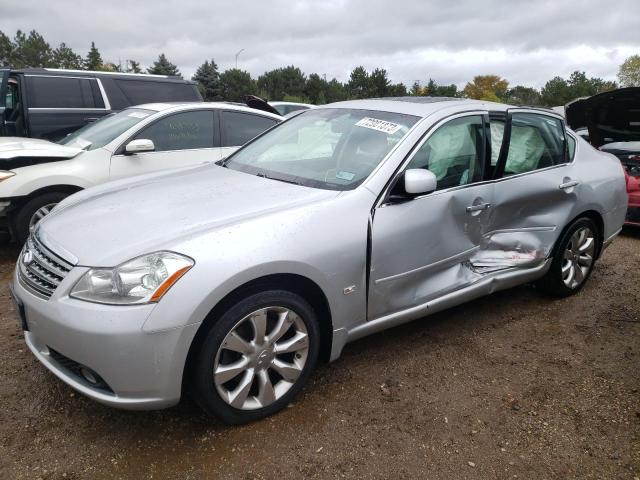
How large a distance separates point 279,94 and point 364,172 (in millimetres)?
77986

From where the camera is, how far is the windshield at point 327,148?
2.86 meters

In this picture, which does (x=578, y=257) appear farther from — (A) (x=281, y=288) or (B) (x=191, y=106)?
(B) (x=191, y=106)

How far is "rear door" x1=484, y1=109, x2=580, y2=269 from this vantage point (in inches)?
134

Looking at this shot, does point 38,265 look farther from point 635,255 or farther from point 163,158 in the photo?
point 635,255

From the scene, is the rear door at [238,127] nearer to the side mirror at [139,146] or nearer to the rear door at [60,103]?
the side mirror at [139,146]


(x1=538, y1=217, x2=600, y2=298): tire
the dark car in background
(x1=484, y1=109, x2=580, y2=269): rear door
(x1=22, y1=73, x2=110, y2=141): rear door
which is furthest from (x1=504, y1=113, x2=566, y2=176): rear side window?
(x1=22, y1=73, x2=110, y2=141): rear door

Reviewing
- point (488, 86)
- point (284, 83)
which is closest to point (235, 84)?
point (284, 83)

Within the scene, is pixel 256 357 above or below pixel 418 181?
below

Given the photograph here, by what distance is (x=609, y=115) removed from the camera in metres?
5.40

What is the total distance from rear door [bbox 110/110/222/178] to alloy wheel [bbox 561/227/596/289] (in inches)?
134

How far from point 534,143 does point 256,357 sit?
2733mm

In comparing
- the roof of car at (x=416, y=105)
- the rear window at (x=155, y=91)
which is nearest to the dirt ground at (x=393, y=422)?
the roof of car at (x=416, y=105)

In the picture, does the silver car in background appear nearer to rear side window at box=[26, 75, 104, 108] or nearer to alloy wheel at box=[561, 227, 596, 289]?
alloy wheel at box=[561, 227, 596, 289]

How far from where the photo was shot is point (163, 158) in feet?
16.4
